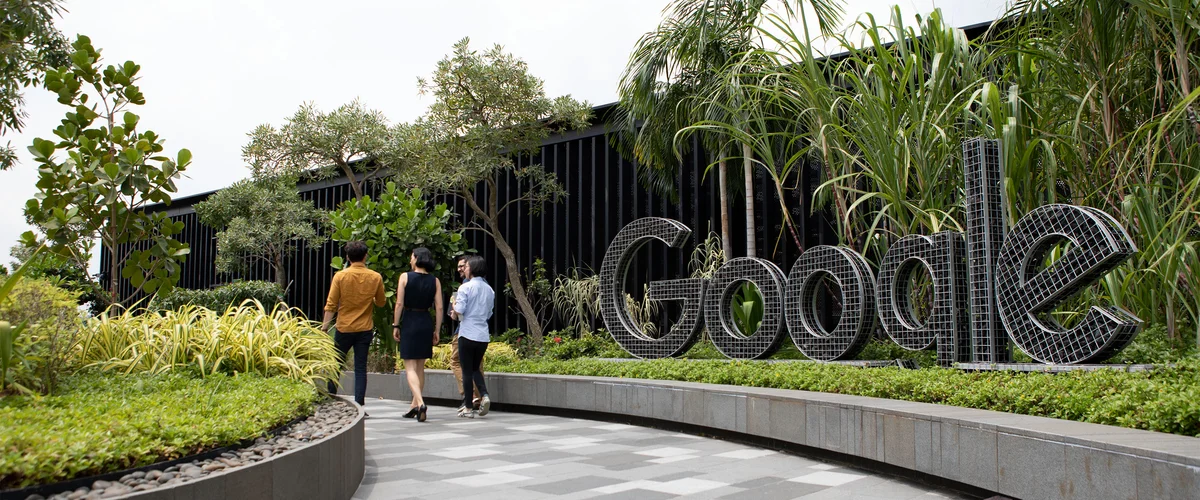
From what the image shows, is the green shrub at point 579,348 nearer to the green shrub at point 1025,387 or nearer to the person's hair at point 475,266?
the person's hair at point 475,266

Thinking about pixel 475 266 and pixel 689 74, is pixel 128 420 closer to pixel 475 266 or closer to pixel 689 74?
pixel 475 266

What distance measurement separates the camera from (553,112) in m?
14.1

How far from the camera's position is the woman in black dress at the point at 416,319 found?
318 inches

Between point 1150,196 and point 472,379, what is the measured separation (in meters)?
5.93

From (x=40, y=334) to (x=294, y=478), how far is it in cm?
212

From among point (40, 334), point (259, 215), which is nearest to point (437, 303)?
point (40, 334)

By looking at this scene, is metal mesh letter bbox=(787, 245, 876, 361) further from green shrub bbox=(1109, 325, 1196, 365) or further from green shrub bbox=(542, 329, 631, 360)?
green shrub bbox=(542, 329, 631, 360)

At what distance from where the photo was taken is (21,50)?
9.76m

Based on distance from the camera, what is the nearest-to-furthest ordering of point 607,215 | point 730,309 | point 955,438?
point 955,438, point 730,309, point 607,215

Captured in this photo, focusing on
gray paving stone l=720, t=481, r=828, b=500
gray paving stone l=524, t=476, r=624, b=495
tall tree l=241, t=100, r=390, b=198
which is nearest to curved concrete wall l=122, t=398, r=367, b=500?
gray paving stone l=524, t=476, r=624, b=495

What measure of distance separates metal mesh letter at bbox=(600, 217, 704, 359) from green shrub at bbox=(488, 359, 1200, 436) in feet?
4.47

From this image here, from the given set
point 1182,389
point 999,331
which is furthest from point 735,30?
point 1182,389

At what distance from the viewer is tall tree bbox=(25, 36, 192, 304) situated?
601 cm

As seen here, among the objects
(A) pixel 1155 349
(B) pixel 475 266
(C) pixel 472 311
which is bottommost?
(A) pixel 1155 349
